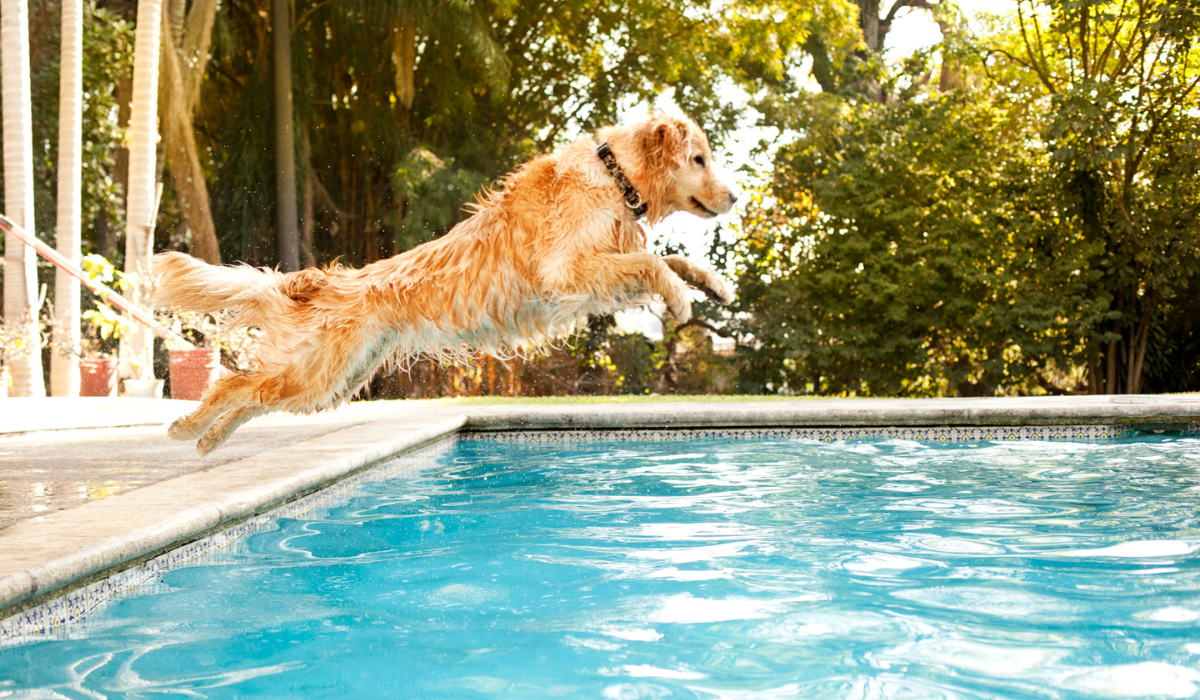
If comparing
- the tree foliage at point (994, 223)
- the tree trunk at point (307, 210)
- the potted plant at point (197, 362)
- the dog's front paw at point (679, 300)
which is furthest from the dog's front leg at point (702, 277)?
the tree trunk at point (307, 210)

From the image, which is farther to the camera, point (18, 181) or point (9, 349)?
point (18, 181)

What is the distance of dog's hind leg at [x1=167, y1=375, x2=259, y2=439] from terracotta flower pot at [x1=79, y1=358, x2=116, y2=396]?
5160 mm

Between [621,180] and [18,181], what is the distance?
758cm

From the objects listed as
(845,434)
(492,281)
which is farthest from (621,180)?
(845,434)

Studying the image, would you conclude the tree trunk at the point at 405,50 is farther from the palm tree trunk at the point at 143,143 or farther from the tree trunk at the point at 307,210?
the palm tree trunk at the point at 143,143

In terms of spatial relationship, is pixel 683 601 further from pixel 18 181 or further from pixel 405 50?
pixel 405 50

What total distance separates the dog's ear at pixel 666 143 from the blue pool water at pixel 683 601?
163cm

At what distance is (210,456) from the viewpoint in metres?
5.14

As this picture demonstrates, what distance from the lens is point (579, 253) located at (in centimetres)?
416

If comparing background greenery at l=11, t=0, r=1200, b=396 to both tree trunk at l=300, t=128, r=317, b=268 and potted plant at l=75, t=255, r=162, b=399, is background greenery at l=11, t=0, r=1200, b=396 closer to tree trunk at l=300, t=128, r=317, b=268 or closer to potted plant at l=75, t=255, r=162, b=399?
tree trunk at l=300, t=128, r=317, b=268

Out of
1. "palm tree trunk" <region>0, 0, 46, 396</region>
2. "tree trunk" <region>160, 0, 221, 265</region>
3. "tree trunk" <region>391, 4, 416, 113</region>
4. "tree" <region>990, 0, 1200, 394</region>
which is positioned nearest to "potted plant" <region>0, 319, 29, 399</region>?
"palm tree trunk" <region>0, 0, 46, 396</region>

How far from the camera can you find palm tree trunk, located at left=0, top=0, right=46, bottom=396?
29.3 feet

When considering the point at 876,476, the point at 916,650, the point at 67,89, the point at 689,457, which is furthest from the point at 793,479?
the point at 67,89

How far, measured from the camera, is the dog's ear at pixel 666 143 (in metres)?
4.28
